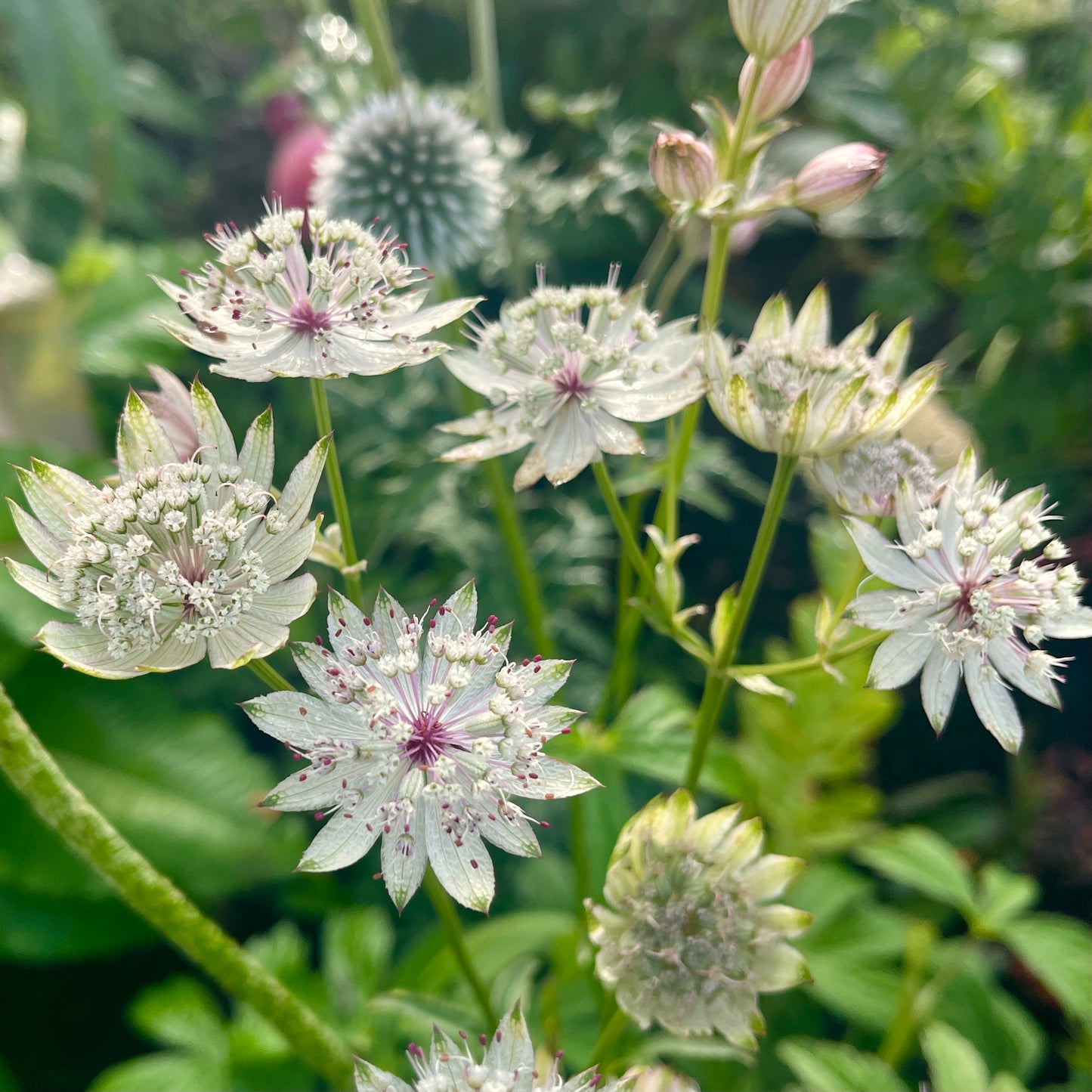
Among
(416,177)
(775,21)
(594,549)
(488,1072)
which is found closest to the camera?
(488,1072)

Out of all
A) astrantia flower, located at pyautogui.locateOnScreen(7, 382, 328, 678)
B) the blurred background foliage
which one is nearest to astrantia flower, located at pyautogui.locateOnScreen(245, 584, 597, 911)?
astrantia flower, located at pyautogui.locateOnScreen(7, 382, 328, 678)

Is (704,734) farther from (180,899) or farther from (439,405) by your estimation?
(439,405)

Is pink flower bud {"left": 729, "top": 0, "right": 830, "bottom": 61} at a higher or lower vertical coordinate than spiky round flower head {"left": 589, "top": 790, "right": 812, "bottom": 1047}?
higher

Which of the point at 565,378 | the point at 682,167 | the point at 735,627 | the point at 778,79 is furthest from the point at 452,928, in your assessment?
the point at 778,79

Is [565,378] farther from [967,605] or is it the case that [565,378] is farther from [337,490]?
[967,605]

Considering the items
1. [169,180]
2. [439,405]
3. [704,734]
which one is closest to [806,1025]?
[704,734]

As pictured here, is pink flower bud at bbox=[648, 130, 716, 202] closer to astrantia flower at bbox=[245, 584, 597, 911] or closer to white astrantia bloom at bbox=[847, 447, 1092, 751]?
white astrantia bloom at bbox=[847, 447, 1092, 751]
